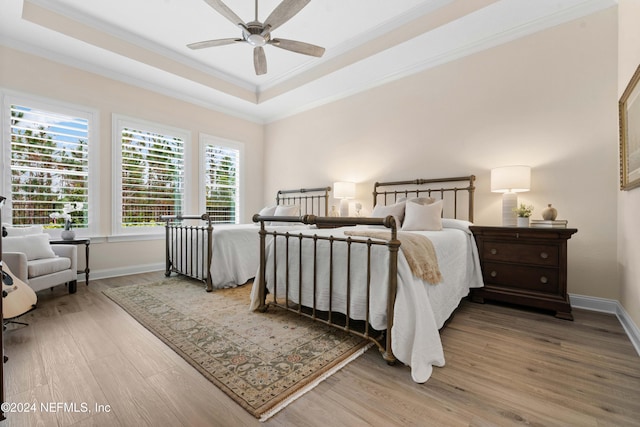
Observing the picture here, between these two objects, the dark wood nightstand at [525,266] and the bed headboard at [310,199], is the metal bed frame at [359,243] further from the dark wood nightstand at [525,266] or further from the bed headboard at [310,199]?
the bed headboard at [310,199]

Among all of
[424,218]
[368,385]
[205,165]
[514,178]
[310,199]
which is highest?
Result: [205,165]

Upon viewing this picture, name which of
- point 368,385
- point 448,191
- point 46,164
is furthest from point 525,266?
point 46,164

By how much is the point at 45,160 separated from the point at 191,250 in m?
2.07

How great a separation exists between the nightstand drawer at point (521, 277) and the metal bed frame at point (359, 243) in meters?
0.72

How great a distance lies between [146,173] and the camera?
425 cm

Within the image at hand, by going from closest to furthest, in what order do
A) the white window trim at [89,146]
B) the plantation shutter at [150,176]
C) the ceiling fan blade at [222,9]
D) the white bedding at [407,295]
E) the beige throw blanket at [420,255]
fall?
1. the white bedding at [407,295]
2. the beige throw blanket at [420,255]
3. the ceiling fan blade at [222,9]
4. the white window trim at [89,146]
5. the plantation shutter at [150,176]

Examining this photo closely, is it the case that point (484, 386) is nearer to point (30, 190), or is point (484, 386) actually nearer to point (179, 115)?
point (30, 190)

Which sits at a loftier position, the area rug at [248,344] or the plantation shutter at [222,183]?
the plantation shutter at [222,183]

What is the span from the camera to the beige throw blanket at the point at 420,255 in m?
1.71

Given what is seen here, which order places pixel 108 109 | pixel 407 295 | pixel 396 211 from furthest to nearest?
pixel 108 109 < pixel 396 211 < pixel 407 295

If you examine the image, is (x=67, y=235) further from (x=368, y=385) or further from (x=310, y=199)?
(x=368, y=385)

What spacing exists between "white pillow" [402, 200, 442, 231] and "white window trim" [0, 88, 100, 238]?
4.04 m

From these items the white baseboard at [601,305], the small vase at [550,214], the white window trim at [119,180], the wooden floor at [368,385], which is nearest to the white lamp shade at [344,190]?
the small vase at [550,214]

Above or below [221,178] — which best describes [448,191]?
below
